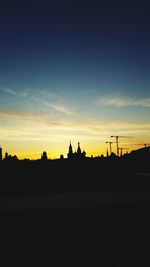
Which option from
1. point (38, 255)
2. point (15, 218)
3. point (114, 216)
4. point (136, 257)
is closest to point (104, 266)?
point (136, 257)

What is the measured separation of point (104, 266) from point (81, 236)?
3.41m

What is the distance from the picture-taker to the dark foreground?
770cm

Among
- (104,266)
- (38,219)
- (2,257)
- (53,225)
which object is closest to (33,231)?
(53,225)

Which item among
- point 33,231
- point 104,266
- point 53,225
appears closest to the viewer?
point 104,266

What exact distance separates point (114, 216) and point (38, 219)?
4.15m

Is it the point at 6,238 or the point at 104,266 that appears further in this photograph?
the point at 6,238

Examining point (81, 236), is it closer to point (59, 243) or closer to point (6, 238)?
point (59, 243)

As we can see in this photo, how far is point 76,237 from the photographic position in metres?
10.2

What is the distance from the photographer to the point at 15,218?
46.3 feet

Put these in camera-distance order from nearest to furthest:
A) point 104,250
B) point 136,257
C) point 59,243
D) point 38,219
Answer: point 136,257, point 104,250, point 59,243, point 38,219

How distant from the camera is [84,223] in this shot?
12.5m

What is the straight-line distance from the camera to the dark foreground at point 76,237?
7703 mm

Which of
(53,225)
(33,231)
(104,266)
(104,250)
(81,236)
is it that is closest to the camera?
(104,266)

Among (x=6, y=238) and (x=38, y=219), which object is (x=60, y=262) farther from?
(x=38, y=219)
